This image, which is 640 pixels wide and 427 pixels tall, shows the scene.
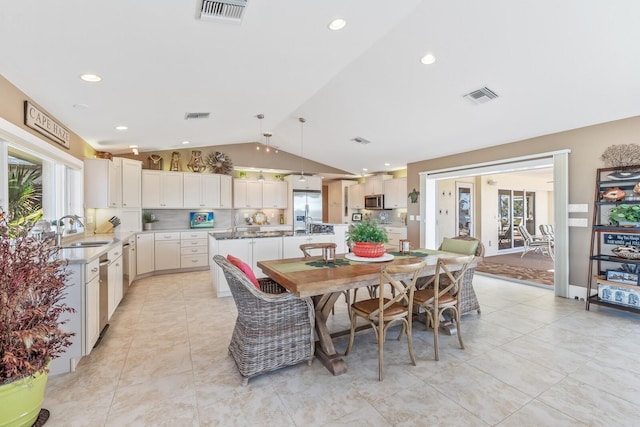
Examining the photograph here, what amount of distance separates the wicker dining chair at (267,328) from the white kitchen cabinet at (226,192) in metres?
4.63

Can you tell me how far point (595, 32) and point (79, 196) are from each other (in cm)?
622

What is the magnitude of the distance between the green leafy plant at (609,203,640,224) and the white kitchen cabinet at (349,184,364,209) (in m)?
5.70

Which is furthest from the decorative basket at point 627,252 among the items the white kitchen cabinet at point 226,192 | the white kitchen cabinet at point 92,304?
the white kitchen cabinet at point 226,192

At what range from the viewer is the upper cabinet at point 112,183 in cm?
441

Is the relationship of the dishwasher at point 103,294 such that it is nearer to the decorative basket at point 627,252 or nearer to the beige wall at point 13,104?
the beige wall at point 13,104

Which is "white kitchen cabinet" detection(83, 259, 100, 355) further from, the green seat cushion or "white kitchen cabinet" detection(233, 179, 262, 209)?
"white kitchen cabinet" detection(233, 179, 262, 209)

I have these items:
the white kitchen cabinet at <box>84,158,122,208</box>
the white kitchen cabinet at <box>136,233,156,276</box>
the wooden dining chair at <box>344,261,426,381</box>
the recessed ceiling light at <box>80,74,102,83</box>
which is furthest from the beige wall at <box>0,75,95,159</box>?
the wooden dining chair at <box>344,261,426,381</box>

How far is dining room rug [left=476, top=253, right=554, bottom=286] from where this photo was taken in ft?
17.5

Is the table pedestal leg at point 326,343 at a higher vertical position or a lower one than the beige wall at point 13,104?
lower

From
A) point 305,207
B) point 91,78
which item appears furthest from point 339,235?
point 91,78

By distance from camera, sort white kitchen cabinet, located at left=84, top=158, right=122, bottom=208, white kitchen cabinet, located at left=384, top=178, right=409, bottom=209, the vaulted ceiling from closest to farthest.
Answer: the vaulted ceiling < white kitchen cabinet, located at left=84, top=158, right=122, bottom=208 < white kitchen cabinet, located at left=384, top=178, right=409, bottom=209

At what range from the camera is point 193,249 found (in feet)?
19.6

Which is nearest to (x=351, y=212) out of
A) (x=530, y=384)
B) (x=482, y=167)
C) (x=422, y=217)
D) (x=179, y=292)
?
(x=422, y=217)

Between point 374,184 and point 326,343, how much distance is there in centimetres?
630
